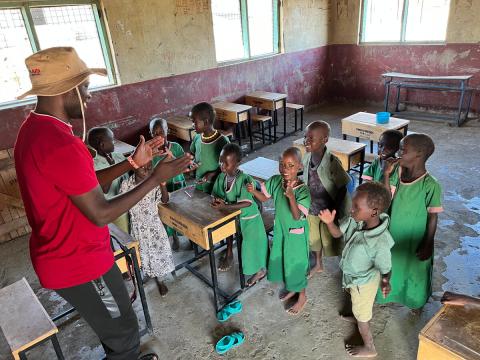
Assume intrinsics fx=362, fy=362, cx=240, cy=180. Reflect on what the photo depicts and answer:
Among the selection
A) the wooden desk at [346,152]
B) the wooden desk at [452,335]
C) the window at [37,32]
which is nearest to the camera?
the wooden desk at [452,335]

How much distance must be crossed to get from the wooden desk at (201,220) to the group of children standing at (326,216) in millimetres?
83

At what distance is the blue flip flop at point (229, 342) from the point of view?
2430 millimetres

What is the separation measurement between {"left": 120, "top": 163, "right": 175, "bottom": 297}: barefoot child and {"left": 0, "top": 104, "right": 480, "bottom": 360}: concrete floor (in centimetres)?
28

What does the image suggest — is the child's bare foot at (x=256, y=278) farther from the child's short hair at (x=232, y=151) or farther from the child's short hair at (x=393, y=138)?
the child's short hair at (x=393, y=138)

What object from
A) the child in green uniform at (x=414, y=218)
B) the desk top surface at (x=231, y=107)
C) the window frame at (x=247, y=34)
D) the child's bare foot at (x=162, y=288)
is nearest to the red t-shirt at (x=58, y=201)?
the child's bare foot at (x=162, y=288)

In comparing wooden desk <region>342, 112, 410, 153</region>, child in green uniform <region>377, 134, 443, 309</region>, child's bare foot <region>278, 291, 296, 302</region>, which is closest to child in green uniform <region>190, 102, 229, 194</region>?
child's bare foot <region>278, 291, 296, 302</region>

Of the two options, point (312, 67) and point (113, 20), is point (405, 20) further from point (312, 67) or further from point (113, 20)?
point (113, 20)

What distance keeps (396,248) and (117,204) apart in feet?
6.12

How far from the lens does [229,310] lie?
8.96 feet

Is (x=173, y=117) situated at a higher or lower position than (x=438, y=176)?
higher

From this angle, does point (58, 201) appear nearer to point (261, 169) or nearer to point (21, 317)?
point (21, 317)

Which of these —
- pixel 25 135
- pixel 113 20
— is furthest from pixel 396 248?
pixel 113 20

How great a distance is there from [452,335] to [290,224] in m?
1.15

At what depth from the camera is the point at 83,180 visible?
1.35 meters
